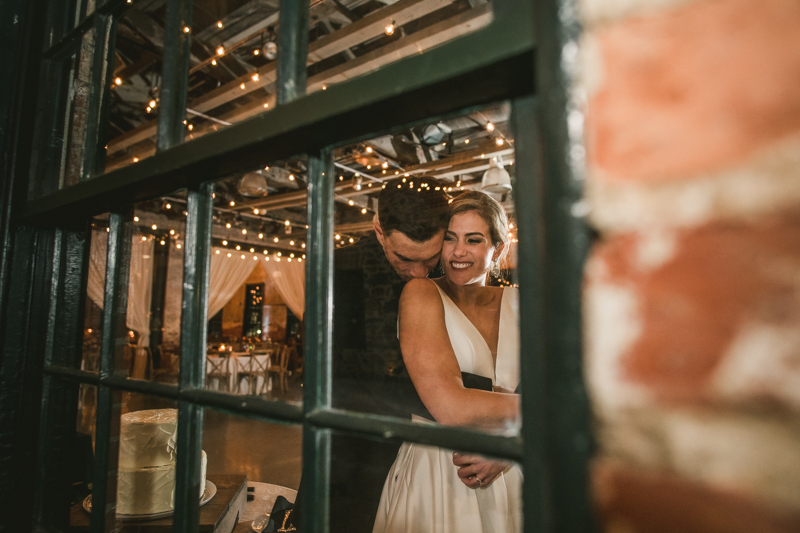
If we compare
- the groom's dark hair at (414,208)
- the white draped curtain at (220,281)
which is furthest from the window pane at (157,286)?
the groom's dark hair at (414,208)

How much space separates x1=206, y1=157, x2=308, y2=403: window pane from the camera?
740 cm

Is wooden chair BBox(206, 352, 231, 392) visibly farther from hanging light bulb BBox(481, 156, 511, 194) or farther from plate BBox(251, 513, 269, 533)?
plate BBox(251, 513, 269, 533)

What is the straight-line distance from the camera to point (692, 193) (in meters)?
0.25

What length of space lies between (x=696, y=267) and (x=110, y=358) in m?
1.05

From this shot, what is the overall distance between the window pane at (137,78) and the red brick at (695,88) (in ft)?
9.01

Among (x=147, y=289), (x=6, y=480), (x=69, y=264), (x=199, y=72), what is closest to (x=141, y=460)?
(x=6, y=480)

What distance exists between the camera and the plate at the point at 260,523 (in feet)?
4.76

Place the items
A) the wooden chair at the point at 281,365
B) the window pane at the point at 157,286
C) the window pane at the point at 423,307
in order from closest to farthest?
1. the window pane at the point at 423,307
2. the window pane at the point at 157,286
3. the wooden chair at the point at 281,365

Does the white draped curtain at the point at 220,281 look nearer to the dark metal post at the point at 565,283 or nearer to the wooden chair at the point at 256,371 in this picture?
the wooden chair at the point at 256,371

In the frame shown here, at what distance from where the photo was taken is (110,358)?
865 millimetres

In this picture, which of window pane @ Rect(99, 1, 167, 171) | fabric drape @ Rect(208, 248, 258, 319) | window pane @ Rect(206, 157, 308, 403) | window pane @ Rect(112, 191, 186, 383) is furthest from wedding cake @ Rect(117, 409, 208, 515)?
fabric drape @ Rect(208, 248, 258, 319)

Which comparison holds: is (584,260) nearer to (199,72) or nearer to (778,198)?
(778,198)

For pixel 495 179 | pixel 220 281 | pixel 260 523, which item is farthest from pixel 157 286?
pixel 260 523

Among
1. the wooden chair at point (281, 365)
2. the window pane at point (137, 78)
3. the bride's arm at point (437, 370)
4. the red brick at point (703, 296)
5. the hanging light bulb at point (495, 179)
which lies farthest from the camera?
the wooden chair at point (281, 365)
